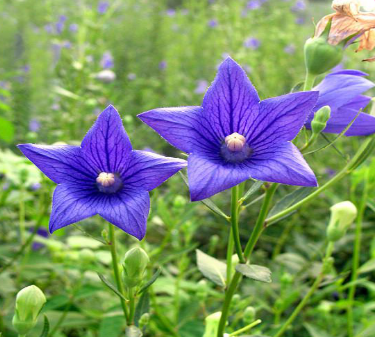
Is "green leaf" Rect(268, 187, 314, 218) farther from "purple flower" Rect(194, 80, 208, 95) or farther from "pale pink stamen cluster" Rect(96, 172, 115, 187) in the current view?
"purple flower" Rect(194, 80, 208, 95)

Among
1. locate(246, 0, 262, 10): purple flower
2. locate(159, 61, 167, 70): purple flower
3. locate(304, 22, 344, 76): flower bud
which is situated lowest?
Result: locate(304, 22, 344, 76): flower bud

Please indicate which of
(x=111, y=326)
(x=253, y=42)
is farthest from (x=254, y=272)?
(x=253, y=42)

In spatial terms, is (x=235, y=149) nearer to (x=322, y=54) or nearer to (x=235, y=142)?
(x=235, y=142)

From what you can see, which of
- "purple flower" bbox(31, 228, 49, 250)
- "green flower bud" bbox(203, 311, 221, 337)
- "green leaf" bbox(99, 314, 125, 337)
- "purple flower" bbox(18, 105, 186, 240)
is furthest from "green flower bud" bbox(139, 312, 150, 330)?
"purple flower" bbox(31, 228, 49, 250)

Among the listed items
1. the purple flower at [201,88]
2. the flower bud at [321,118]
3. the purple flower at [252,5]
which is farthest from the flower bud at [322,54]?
the purple flower at [252,5]

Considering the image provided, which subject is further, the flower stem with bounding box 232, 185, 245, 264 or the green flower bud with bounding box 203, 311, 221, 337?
the green flower bud with bounding box 203, 311, 221, 337

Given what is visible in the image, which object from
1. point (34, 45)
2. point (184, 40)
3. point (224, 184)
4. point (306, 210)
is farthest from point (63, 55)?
point (34, 45)
